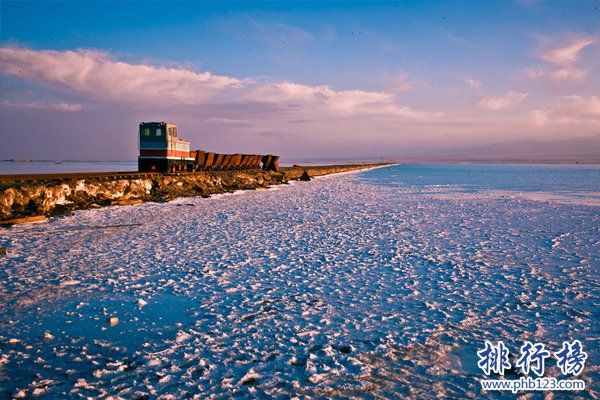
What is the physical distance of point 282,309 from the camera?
5.02 m

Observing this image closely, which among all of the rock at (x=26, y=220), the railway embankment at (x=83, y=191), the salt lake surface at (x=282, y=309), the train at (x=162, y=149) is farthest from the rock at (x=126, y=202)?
the train at (x=162, y=149)

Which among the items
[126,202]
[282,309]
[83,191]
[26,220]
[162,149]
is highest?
[162,149]

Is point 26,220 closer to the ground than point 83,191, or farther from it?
closer to the ground

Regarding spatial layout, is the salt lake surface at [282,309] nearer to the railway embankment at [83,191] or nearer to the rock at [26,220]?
the rock at [26,220]

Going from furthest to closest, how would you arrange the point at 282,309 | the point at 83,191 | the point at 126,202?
the point at 126,202
the point at 83,191
the point at 282,309

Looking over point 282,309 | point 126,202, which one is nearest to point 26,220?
point 126,202

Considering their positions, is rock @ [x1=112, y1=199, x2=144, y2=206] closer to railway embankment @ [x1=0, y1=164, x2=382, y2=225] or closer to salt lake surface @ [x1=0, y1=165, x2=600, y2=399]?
railway embankment @ [x1=0, y1=164, x2=382, y2=225]

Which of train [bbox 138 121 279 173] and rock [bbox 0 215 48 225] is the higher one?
train [bbox 138 121 279 173]

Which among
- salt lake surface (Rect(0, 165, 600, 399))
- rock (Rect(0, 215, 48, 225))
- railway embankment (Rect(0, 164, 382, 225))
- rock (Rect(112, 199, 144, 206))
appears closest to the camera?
salt lake surface (Rect(0, 165, 600, 399))

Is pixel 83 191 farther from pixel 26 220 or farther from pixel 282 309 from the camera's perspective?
pixel 282 309

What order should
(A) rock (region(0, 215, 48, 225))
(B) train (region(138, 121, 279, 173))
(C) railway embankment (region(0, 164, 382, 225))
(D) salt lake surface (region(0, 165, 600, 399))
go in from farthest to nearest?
(B) train (region(138, 121, 279, 173)) → (C) railway embankment (region(0, 164, 382, 225)) → (A) rock (region(0, 215, 48, 225)) → (D) salt lake surface (region(0, 165, 600, 399))

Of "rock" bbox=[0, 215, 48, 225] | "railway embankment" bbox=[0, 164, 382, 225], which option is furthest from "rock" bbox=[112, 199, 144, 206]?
"rock" bbox=[0, 215, 48, 225]

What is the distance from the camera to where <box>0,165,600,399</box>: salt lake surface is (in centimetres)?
347

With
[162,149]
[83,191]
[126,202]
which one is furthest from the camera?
[162,149]
